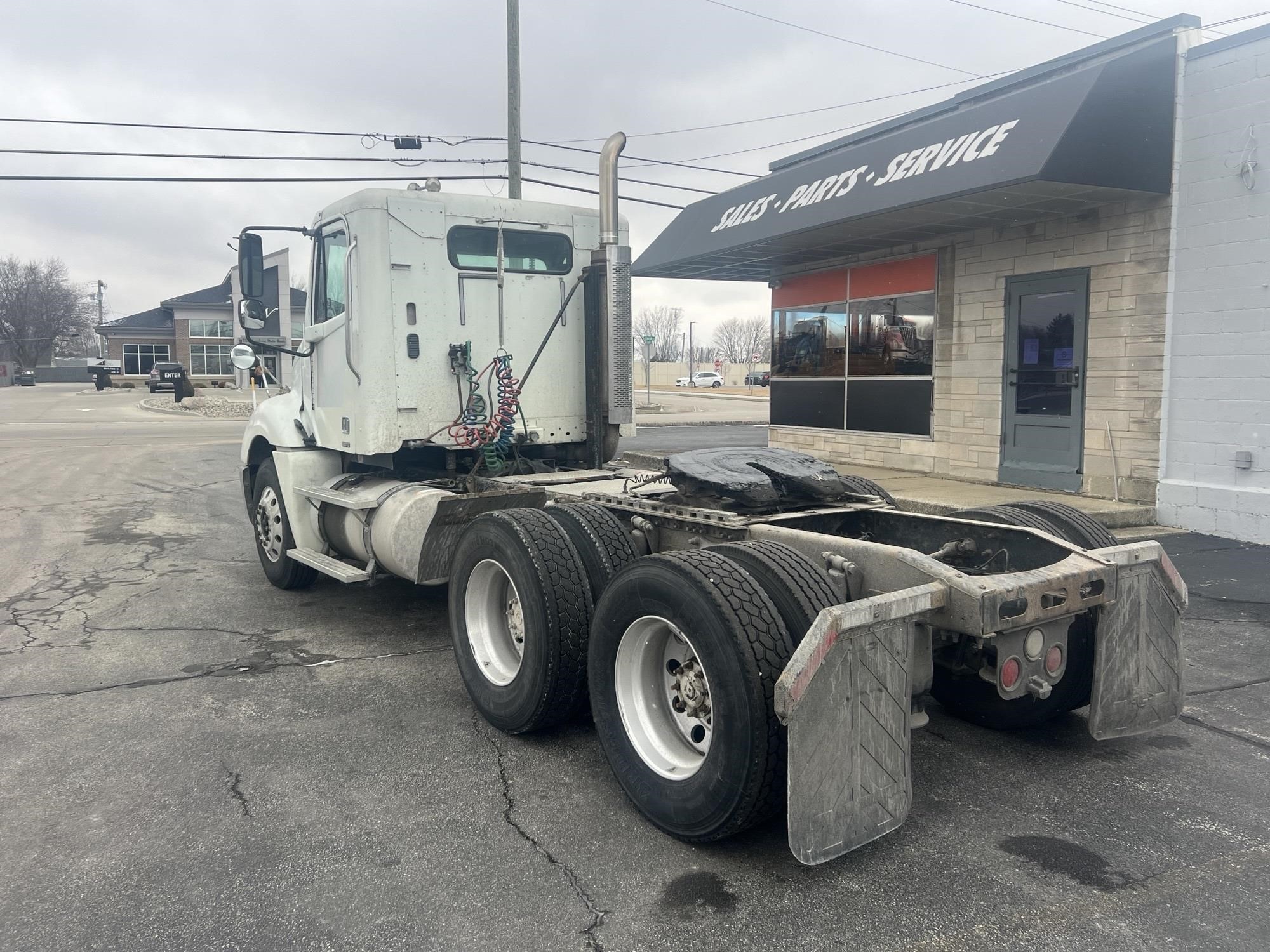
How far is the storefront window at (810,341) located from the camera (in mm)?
14211

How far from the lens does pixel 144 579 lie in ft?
26.8

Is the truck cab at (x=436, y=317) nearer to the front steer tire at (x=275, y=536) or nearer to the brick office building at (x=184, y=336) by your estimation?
the front steer tire at (x=275, y=536)

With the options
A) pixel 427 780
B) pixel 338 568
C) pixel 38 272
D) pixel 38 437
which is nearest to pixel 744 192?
pixel 338 568

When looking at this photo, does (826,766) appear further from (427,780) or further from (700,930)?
(427,780)

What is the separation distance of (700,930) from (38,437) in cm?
2584

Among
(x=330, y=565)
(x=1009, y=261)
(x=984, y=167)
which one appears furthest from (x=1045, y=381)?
(x=330, y=565)

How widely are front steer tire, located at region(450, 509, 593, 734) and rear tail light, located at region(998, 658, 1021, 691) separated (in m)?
1.78

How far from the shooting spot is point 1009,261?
36.7 feet

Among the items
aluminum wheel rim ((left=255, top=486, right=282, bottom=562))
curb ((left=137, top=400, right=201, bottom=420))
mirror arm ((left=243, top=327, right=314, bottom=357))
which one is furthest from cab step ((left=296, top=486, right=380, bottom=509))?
curb ((left=137, top=400, right=201, bottom=420))

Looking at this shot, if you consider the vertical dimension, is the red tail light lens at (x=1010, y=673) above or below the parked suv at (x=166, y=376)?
below

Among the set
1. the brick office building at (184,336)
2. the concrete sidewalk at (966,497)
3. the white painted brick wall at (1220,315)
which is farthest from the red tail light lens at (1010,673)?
the brick office building at (184,336)

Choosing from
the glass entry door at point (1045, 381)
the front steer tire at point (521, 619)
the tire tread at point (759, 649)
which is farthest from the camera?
the glass entry door at point (1045, 381)

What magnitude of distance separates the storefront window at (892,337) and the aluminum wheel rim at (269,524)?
8.59 metres

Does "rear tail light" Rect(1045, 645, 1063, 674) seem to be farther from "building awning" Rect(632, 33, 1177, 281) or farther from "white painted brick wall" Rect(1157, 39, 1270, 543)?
"white painted brick wall" Rect(1157, 39, 1270, 543)
